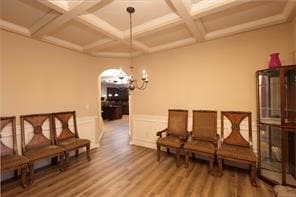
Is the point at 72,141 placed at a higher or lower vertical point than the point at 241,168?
higher

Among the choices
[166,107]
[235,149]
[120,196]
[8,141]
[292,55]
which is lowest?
[120,196]

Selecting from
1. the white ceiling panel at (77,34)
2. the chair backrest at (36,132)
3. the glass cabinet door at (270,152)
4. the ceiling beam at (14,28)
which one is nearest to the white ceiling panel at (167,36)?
the white ceiling panel at (77,34)

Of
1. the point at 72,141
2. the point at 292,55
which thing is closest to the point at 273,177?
the point at 292,55

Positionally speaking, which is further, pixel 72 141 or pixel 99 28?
pixel 72 141

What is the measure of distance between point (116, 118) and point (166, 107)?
21.0 ft

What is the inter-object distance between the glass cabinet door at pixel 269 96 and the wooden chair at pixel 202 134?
2.77 ft

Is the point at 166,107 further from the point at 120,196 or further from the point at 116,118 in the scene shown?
the point at 116,118

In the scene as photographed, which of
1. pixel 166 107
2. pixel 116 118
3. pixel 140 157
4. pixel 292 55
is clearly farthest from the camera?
pixel 116 118

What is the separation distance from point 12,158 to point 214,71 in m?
3.94

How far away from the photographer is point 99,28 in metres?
2.88

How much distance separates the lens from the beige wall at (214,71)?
10.1 ft

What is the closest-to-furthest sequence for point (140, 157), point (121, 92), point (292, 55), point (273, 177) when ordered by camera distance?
point (273, 177)
point (292, 55)
point (140, 157)
point (121, 92)

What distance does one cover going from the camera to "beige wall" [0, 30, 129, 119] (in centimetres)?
298

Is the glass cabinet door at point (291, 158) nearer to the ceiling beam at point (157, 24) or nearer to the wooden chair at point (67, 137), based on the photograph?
the ceiling beam at point (157, 24)
